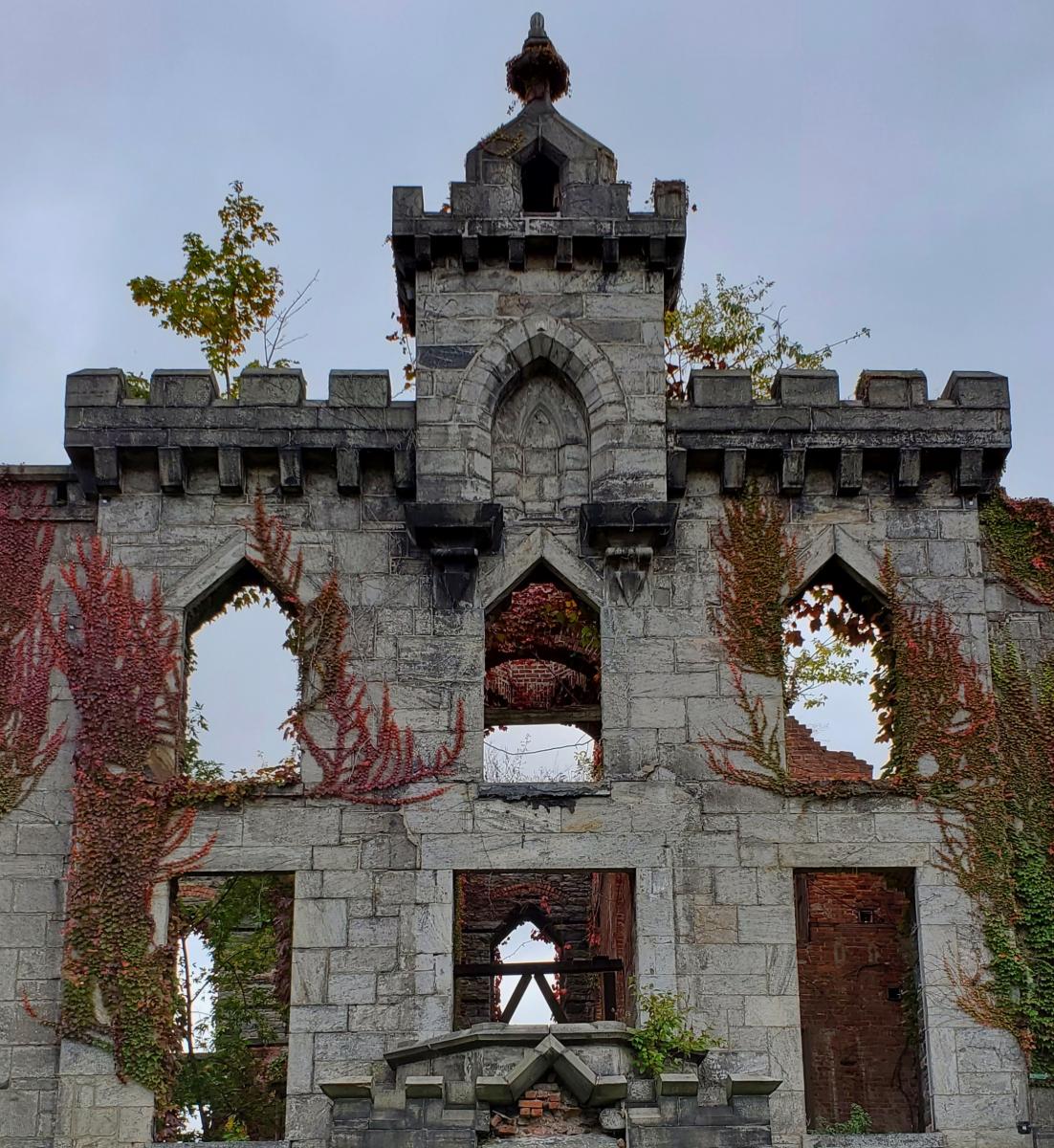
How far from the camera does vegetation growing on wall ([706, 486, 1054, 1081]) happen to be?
1603 centimetres

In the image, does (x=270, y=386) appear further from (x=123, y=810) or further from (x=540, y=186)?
(x=123, y=810)

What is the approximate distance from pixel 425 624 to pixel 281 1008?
20.8ft

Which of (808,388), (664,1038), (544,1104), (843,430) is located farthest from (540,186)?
(544,1104)

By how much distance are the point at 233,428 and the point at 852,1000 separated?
10402 millimetres

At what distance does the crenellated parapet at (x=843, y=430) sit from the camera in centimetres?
1741

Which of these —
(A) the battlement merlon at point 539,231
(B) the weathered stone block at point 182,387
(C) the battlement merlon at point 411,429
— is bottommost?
(C) the battlement merlon at point 411,429

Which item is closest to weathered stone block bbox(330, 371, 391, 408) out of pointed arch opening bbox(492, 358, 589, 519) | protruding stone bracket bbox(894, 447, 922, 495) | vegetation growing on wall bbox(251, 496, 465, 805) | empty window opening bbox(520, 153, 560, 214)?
pointed arch opening bbox(492, 358, 589, 519)

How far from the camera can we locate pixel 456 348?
17719 millimetres

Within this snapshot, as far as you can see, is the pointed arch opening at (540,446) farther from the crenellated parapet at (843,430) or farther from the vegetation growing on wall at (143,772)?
the vegetation growing on wall at (143,772)

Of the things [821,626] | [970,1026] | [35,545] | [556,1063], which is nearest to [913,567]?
[821,626]

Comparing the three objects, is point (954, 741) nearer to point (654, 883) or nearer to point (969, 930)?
→ point (969, 930)

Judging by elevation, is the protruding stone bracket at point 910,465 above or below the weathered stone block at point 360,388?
below

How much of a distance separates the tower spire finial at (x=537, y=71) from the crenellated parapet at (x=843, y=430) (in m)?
4.10

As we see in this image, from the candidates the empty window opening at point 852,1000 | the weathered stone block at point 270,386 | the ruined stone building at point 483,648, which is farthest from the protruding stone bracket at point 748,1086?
the weathered stone block at point 270,386
